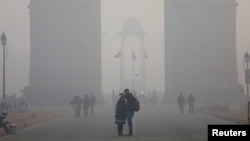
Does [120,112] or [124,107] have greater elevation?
[124,107]

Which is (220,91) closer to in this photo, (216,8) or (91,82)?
(216,8)

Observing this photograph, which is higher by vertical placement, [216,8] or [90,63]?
[216,8]

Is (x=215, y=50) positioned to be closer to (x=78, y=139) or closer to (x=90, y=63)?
(x=90, y=63)

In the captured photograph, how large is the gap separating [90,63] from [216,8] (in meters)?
17.0

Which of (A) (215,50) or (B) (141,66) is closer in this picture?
(A) (215,50)

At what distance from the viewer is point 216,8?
275ft

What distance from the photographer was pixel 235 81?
8531 centimetres

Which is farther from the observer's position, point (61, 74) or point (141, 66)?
point (141, 66)

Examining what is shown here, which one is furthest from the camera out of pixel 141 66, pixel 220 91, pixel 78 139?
pixel 141 66

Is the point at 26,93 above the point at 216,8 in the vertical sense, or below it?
below

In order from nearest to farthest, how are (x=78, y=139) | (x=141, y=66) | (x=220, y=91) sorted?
(x=78, y=139) → (x=220, y=91) → (x=141, y=66)

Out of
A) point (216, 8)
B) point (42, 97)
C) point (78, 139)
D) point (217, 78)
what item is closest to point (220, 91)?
point (217, 78)

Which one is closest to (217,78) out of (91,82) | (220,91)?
(220,91)

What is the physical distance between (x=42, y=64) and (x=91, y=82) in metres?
6.59
